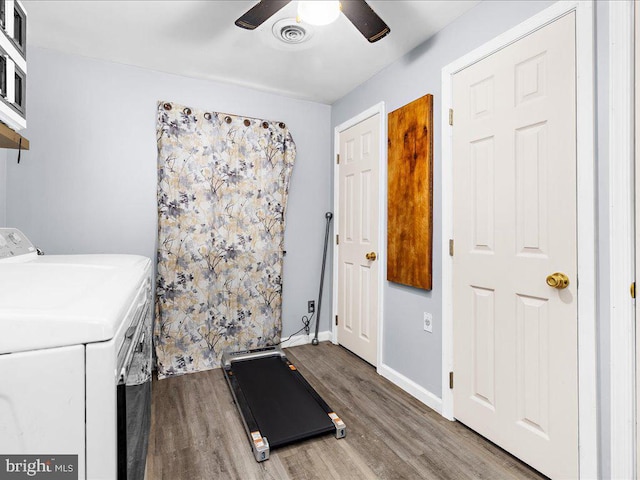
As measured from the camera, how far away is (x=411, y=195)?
7.74 ft

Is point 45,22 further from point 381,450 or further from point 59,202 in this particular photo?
point 381,450

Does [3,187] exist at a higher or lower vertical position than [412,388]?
higher

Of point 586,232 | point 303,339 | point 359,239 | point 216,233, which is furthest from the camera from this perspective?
point 303,339

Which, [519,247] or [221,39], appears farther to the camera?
[221,39]

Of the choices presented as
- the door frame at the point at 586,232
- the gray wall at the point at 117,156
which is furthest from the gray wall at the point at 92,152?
the door frame at the point at 586,232

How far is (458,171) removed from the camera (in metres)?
2.02

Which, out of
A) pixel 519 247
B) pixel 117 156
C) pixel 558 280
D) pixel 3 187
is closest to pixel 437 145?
pixel 519 247

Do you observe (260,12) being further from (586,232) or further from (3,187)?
(3,187)

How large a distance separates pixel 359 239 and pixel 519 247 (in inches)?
58.4

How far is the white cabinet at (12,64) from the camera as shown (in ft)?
4.49

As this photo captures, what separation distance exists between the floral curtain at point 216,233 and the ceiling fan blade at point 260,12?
1319 mm

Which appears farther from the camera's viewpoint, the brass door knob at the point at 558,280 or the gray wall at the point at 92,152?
the gray wall at the point at 92,152

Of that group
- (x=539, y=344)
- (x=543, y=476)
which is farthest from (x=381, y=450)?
(x=539, y=344)

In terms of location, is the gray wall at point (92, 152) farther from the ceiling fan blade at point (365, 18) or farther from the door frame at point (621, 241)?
the door frame at point (621, 241)
